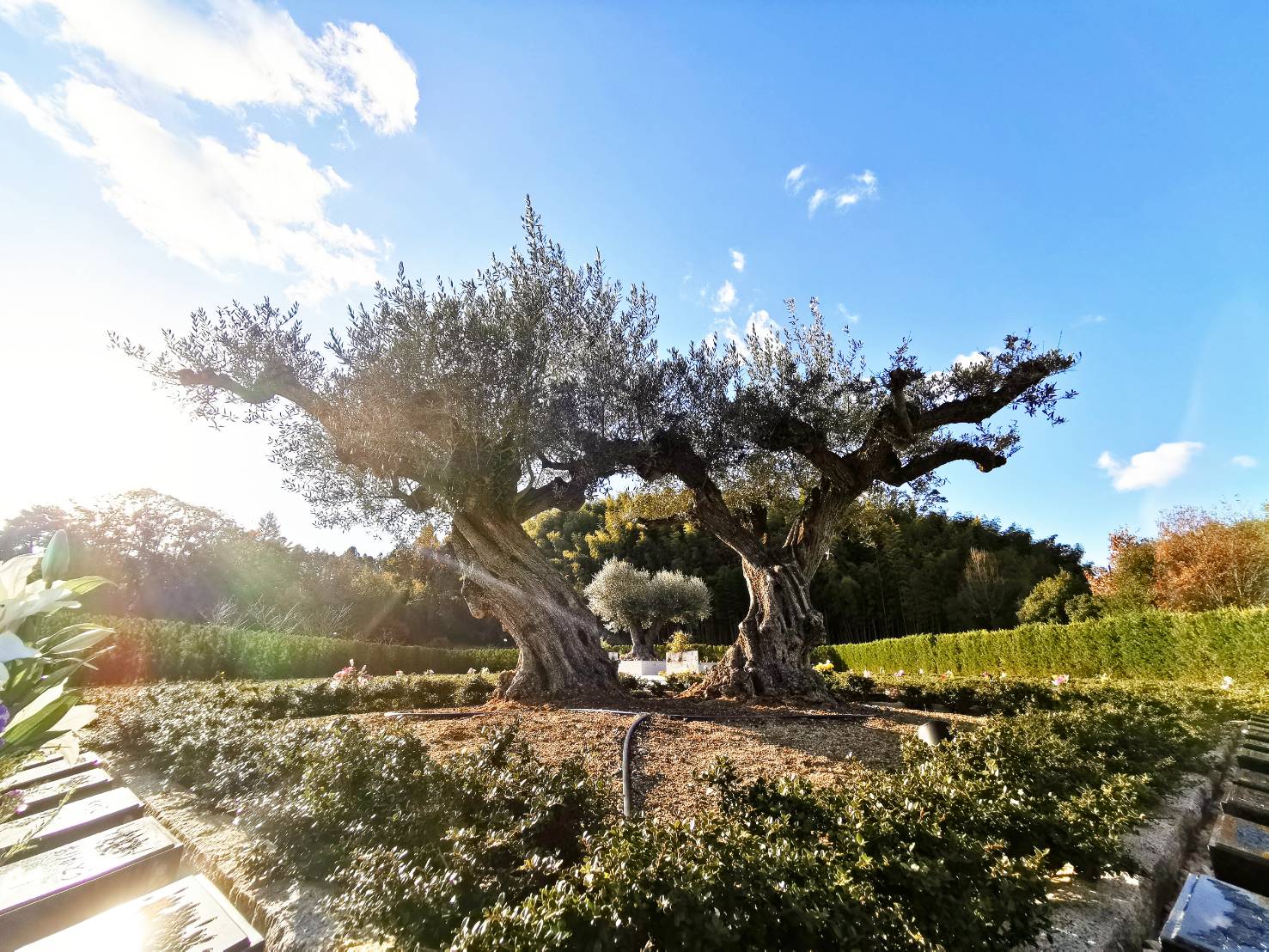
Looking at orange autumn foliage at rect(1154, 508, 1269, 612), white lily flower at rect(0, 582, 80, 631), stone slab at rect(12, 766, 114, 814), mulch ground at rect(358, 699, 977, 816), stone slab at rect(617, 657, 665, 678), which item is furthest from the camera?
stone slab at rect(617, 657, 665, 678)

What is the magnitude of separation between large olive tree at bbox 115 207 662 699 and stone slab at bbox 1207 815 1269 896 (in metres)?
7.78

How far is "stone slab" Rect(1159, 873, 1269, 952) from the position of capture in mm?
1834

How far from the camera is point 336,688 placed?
991 centimetres

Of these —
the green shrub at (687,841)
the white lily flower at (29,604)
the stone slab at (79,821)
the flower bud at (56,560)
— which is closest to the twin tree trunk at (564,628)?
the green shrub at (687,841)

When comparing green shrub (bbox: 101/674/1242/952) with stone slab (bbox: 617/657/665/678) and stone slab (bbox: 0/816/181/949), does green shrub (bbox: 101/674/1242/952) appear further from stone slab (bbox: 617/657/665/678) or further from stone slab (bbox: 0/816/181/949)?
stone slab (bbox: 617/657/665/678)

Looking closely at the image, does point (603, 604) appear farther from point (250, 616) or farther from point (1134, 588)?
point (1134, 588)

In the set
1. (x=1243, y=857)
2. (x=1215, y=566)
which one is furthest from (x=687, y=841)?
(x=1215, y=566)

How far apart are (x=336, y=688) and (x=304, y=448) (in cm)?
435

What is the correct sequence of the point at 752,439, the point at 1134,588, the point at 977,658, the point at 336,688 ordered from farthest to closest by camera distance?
the point at 1134,588 → the point at 977,658 → the point at 752,439 → the point at 336,688

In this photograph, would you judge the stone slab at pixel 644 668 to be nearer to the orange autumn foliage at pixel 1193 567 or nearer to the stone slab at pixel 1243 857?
the orange autumn foliage at pixel 1193 567

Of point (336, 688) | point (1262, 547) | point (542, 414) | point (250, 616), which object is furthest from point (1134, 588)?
point (250, 616)

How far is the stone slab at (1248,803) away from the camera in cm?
360

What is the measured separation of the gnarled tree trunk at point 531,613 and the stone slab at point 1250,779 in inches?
293

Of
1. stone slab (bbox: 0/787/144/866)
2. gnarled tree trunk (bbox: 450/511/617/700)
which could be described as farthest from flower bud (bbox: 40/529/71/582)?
gnarled tree trunk (bbox: 450/511/617/700)
